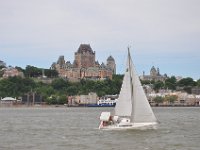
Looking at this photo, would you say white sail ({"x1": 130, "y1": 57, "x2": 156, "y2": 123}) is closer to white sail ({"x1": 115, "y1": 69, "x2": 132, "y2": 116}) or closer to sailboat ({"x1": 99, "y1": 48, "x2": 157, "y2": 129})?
sailboat ({"x1": 99, "y1": 48, "x2": 157, "y2": 129})

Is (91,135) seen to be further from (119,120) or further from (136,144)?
(136,144)

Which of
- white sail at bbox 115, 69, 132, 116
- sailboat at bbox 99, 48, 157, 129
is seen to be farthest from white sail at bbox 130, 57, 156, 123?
white sail at bbox 115, 69, 132, 116

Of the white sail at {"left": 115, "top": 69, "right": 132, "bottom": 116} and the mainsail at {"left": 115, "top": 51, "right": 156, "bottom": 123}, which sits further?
the white sail at {"left": 115, "top": 69, "right": 132, "bottom": 116}

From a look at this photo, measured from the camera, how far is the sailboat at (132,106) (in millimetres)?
52719

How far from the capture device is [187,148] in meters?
42.0

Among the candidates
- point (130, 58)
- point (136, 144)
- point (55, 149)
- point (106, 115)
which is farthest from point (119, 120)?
point (55, 149)

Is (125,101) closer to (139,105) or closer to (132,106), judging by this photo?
(132,106)

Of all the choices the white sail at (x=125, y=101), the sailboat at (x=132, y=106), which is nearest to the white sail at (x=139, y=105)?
the sailboat at (x=132, y=106)

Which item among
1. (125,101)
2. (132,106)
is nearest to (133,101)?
(132,106)

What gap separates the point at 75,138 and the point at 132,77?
7307mm

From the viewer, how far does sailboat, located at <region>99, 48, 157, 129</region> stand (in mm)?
52719

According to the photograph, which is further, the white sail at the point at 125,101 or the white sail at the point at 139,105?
the white sail at the point at 125,101

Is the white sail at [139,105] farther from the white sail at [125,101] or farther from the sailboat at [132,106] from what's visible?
the white sail at [125,101]

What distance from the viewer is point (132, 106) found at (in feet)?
173
